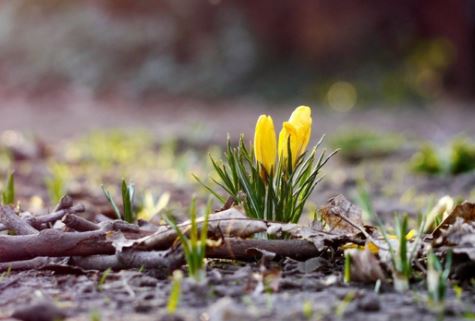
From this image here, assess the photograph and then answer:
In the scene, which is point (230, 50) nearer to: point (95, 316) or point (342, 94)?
point (342, 94)

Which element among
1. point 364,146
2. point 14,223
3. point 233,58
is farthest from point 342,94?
point 14,223

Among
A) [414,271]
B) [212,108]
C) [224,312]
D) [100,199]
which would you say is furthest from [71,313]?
[212,108]

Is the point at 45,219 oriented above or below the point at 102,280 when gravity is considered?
above

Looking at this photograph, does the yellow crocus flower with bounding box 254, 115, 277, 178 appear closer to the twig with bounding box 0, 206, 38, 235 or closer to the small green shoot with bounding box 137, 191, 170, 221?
the twig with bounding box 0, 206, 38, 235

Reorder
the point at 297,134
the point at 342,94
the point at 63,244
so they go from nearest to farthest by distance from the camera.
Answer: the point at 63,244 → the point at 297,134 → the point at 342,94

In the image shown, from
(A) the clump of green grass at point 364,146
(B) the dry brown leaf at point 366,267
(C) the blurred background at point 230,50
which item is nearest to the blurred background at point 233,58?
(C) the blurred background at point 230,50
